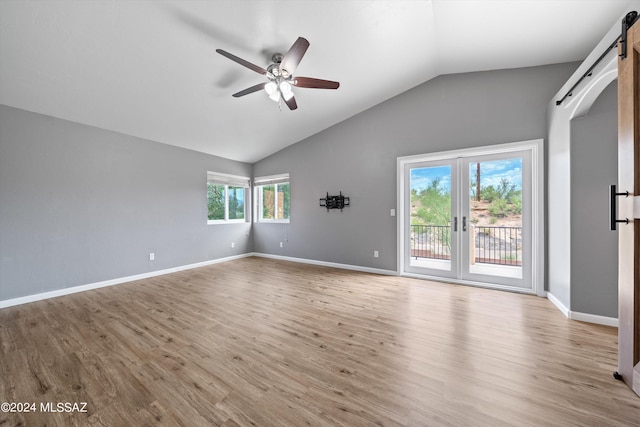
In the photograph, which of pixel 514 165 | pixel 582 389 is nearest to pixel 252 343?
pixel 582 389

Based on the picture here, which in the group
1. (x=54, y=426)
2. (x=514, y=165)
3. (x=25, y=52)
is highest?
(x=25, y=52)

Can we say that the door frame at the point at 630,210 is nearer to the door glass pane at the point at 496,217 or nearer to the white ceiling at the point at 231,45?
the white ceiling at the point at 231,45

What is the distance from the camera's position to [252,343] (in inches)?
82.3

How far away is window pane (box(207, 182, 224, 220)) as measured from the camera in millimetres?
5370

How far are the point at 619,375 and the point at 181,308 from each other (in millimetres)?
3914

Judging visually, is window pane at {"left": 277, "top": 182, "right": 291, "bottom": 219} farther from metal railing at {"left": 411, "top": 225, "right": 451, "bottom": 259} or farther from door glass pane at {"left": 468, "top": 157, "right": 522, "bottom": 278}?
door glass pane at {"left": 468, "top": 157, "right": 522, "bottom": 278}

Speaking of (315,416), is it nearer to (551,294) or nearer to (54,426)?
(54,426)

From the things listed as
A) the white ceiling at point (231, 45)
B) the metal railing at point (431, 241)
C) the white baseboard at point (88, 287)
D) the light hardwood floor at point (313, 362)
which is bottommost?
the light hardwood floor at point (313, 362)

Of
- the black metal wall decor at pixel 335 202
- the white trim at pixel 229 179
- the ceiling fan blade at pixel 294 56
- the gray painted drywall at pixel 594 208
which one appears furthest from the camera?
the white trim at pixel 229 179

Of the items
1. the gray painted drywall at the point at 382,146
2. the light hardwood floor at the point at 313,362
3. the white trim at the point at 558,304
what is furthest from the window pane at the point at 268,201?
the white trim at the point at 558,304

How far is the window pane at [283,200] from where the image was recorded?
18.7ft

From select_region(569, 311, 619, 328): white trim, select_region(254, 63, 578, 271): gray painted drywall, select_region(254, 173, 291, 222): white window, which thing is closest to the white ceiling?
select_region(254, 63, 578, 271): gray painted drywall

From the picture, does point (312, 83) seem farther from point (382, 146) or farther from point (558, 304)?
point (558, 304)

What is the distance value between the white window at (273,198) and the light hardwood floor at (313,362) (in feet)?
9.53
